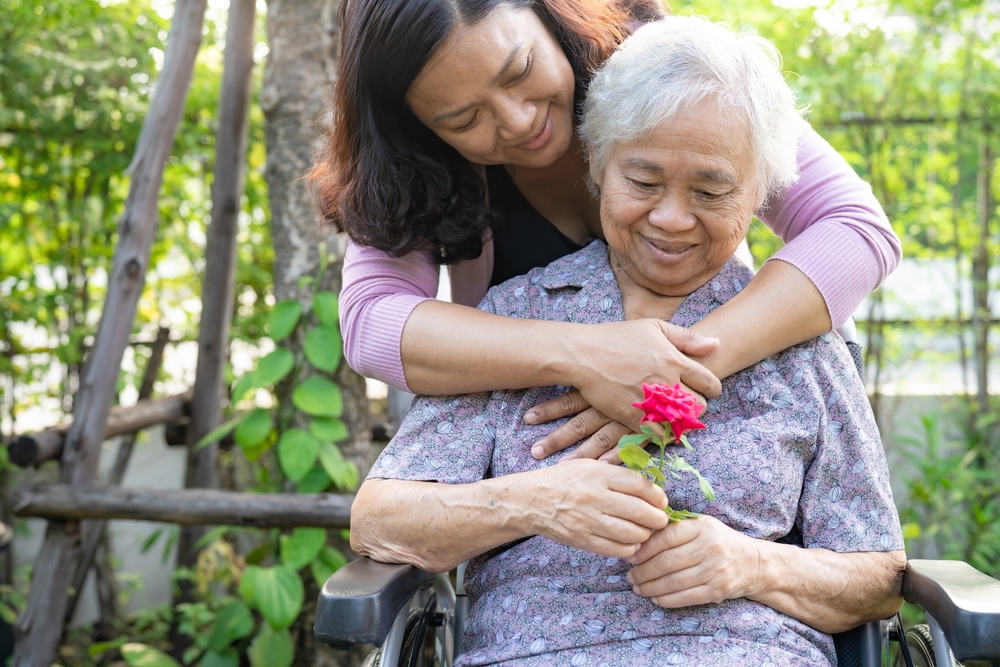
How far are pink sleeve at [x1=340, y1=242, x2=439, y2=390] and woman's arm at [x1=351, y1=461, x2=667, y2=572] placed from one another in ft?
0.74

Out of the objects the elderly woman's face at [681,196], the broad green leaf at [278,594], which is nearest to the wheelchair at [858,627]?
the elderly woman's face at [681,196]

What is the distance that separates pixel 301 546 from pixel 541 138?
5.33ft

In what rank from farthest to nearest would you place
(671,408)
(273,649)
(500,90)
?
(273,649) < (500,90) < (671,408)

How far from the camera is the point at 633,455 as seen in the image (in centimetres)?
120

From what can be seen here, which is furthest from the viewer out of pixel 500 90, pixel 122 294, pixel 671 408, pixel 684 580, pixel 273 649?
pixel 122 294

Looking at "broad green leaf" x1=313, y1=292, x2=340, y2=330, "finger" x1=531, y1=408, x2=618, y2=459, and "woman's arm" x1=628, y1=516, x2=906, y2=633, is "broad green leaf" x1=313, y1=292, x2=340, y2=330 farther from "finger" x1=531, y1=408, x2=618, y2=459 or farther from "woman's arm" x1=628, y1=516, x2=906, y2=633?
"woman's arm" x1=628, y1=516, x2=906, y2=633

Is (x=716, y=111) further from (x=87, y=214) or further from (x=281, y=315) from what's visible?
(x=87, y=214)

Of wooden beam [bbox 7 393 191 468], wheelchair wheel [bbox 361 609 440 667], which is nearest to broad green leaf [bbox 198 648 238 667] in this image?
wooden beam [bbox 7 393 191 468]

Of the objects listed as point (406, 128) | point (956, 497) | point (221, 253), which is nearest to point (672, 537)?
point (406, 128)

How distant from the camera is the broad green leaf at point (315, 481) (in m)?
2.69

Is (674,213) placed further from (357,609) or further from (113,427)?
(113,427)

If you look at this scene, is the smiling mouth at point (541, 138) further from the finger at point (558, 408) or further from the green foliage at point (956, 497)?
the green foliage at point (956, 497)

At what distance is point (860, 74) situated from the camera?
363 centimetres

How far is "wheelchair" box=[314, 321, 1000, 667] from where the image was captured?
1189mm
